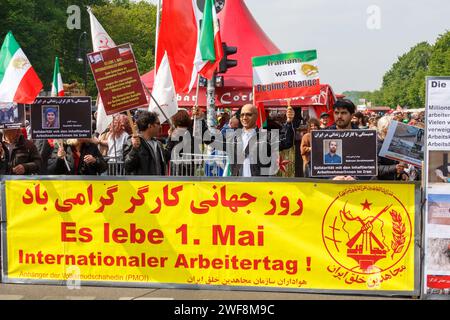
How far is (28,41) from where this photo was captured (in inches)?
1944

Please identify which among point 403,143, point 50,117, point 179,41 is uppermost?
point 179,41

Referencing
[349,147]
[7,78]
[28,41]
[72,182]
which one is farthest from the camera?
[28,41]

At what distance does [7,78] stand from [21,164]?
2.16 metres

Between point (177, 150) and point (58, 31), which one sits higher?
point (58, 31)

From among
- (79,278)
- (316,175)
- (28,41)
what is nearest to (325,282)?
(316,175)

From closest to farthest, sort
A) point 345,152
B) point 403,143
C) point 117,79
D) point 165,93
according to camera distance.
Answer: point 345,152
point 403,143
point 117,79
point 165,93

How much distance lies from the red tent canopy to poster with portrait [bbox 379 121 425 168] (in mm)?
13416

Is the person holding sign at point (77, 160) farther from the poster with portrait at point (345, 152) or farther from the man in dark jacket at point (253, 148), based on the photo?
the poster with portrait at point (345, 152)

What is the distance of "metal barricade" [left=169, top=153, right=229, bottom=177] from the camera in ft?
31.0

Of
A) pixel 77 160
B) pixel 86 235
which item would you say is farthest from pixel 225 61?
pixel 86 235

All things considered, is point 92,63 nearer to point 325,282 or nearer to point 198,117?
point 325,282

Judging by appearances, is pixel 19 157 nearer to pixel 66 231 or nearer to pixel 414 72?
pixel 66 231

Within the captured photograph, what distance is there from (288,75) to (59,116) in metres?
3.75

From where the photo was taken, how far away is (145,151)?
7.92 m
